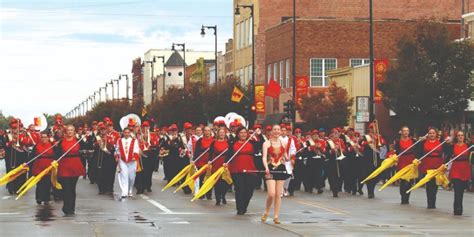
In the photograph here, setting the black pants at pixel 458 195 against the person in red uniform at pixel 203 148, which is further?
the person in red uniform at pixel 203 148

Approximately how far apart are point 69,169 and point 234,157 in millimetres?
3142

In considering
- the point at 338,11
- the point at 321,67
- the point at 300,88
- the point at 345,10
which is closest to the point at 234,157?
the point at 300,88

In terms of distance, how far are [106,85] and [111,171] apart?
164517 mm

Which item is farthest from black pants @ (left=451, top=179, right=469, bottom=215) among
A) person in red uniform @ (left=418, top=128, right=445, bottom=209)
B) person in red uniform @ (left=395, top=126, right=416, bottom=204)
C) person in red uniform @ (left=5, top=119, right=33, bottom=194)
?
person in red uniform @ (left=5, top=119, right=33, bottom=194)

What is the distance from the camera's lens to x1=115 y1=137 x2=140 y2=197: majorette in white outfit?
25875 millimetres

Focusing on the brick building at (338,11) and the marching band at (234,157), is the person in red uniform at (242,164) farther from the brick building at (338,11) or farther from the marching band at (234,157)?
the brick building at (338,11)

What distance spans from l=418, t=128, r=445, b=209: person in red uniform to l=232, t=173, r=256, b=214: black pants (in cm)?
412

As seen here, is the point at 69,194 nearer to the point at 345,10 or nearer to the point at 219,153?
the point at 219,153

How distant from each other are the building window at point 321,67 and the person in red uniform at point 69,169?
2025 inches

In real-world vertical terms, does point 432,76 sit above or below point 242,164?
above

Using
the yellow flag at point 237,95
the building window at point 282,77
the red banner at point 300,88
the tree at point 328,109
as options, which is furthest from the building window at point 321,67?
the tree at point 328,109

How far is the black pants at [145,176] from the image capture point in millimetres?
29188

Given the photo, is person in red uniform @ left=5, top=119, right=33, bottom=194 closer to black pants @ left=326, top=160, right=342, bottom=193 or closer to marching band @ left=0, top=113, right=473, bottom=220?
marching band @ left=0, top=113, right=473, bottom=220

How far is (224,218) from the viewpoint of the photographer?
64.9 feet
